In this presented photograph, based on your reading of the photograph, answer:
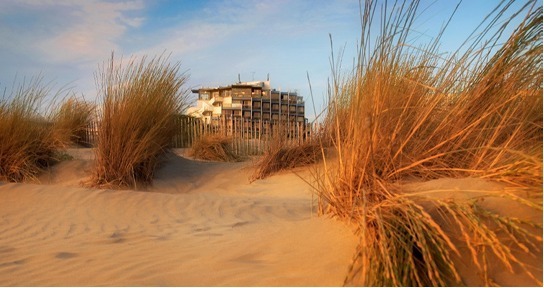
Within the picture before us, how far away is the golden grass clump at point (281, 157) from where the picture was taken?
28.8 ft

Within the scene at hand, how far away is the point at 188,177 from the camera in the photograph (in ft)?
29.0

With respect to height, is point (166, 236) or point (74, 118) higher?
point (74, 118)

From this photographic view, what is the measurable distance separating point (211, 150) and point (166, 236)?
7.63m

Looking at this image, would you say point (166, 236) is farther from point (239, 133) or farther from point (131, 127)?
point (239, 133)

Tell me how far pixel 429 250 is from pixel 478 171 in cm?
78

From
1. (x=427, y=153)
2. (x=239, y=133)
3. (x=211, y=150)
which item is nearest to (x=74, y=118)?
(x=211, y=150)

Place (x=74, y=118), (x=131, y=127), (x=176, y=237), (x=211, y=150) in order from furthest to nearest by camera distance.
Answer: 1. (x=211, y=150)
2. (x=74, y=118)
3. (x=131, y=127)
4. (x=176, y=237)

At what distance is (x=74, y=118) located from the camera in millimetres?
11094

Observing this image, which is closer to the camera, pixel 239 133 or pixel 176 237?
pixel 176 237

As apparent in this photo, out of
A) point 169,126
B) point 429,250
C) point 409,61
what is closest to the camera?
point 429,250

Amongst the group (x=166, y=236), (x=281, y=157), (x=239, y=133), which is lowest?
(x=166, y=236)

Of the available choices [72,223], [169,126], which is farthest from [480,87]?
[169,126]

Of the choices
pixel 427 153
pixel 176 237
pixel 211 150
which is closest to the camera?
pixel 427 153

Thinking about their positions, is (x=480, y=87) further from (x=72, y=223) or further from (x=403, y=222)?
(x=72, y=223)
